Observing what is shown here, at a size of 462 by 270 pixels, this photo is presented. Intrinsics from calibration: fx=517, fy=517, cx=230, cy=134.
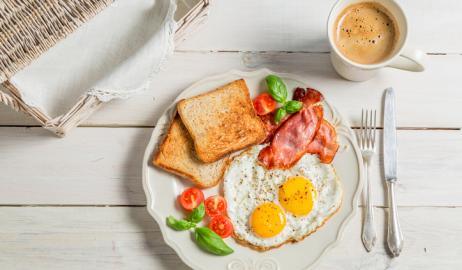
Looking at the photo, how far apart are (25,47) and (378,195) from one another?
1.49 metres

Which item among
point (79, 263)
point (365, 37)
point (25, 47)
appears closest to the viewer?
point (25, 47)

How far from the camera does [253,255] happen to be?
207 cm

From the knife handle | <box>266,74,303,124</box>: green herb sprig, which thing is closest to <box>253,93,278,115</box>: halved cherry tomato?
<box>266,74,303,124</box>: green herb sprig

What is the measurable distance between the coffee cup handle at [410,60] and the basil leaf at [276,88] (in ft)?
1.42

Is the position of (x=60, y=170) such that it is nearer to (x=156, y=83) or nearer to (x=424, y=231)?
(x=156, y=83)

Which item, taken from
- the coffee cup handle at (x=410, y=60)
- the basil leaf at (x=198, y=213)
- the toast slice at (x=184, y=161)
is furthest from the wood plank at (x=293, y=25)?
the basil leaf at (x=198, y=213)

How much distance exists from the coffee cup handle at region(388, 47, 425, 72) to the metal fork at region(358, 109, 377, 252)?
225 mm

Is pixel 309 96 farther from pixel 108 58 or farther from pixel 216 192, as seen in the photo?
pixel 108 58

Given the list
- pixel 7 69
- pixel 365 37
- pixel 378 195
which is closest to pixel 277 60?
pixel 365 37

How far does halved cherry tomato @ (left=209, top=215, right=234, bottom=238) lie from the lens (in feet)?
6.75

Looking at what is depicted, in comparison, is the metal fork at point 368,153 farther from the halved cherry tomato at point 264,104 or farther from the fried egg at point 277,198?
the halved cherry tomato at point 264,104

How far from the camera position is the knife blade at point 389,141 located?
217cm

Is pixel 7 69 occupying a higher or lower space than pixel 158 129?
higher

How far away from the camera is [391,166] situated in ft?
7.11
